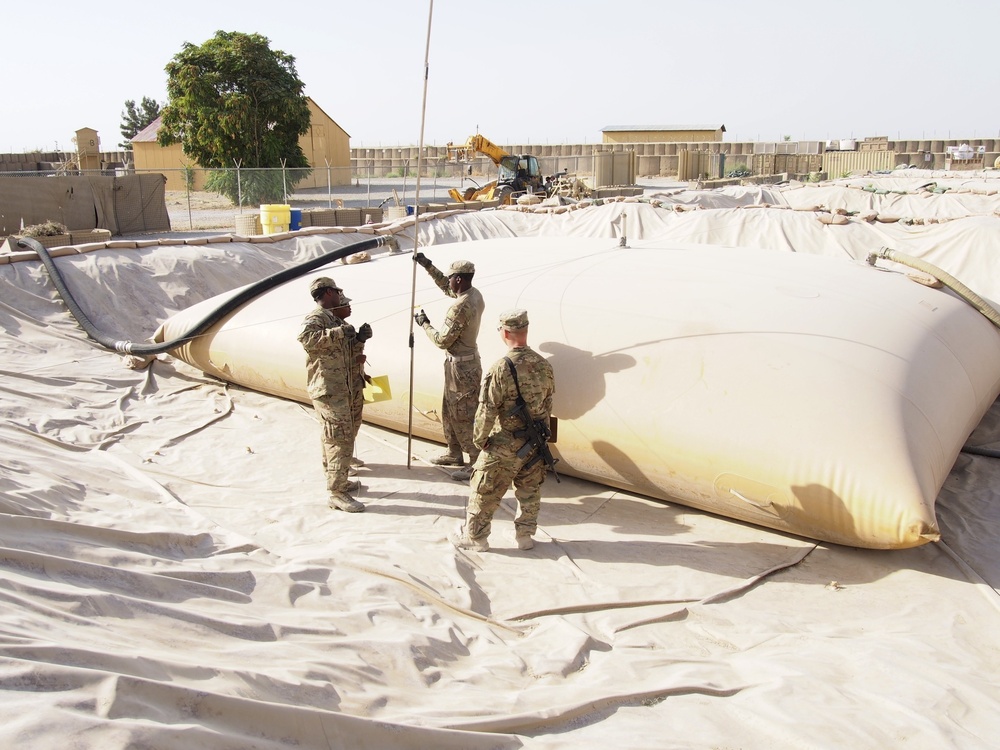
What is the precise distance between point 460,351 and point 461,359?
59 mm

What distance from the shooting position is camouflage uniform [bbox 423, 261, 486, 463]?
5664 millimetres

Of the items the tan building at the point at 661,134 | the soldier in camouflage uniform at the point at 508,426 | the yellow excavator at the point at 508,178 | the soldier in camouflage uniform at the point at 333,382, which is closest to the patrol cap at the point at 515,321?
the soldier in camouflage uniform at the point at 508,426

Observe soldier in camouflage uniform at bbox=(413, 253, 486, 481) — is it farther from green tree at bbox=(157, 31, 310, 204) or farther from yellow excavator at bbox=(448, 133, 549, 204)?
green tree at bbox=(157, 31, 310, 204)

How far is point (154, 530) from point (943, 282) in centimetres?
626

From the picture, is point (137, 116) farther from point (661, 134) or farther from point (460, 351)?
point (460, 351)

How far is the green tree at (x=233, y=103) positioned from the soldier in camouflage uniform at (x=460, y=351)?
25582 mm

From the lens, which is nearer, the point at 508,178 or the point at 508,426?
the point at 508,426

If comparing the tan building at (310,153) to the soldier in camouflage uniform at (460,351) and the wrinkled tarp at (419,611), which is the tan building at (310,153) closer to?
the soldier in camouflage uniform at (460,351)

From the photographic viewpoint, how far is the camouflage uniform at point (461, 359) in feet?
18.6

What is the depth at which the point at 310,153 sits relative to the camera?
37562mm

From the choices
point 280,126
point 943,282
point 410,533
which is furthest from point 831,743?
point 280,126

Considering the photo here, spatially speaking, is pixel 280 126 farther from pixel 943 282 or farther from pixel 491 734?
pixel 491 734

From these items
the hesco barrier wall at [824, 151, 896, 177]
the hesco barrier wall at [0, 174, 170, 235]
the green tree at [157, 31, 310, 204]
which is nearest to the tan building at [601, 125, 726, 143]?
the hesco barrier wall at [824, 151, 896, 177]

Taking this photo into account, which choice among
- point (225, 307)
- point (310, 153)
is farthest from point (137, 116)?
point (225, 307)
